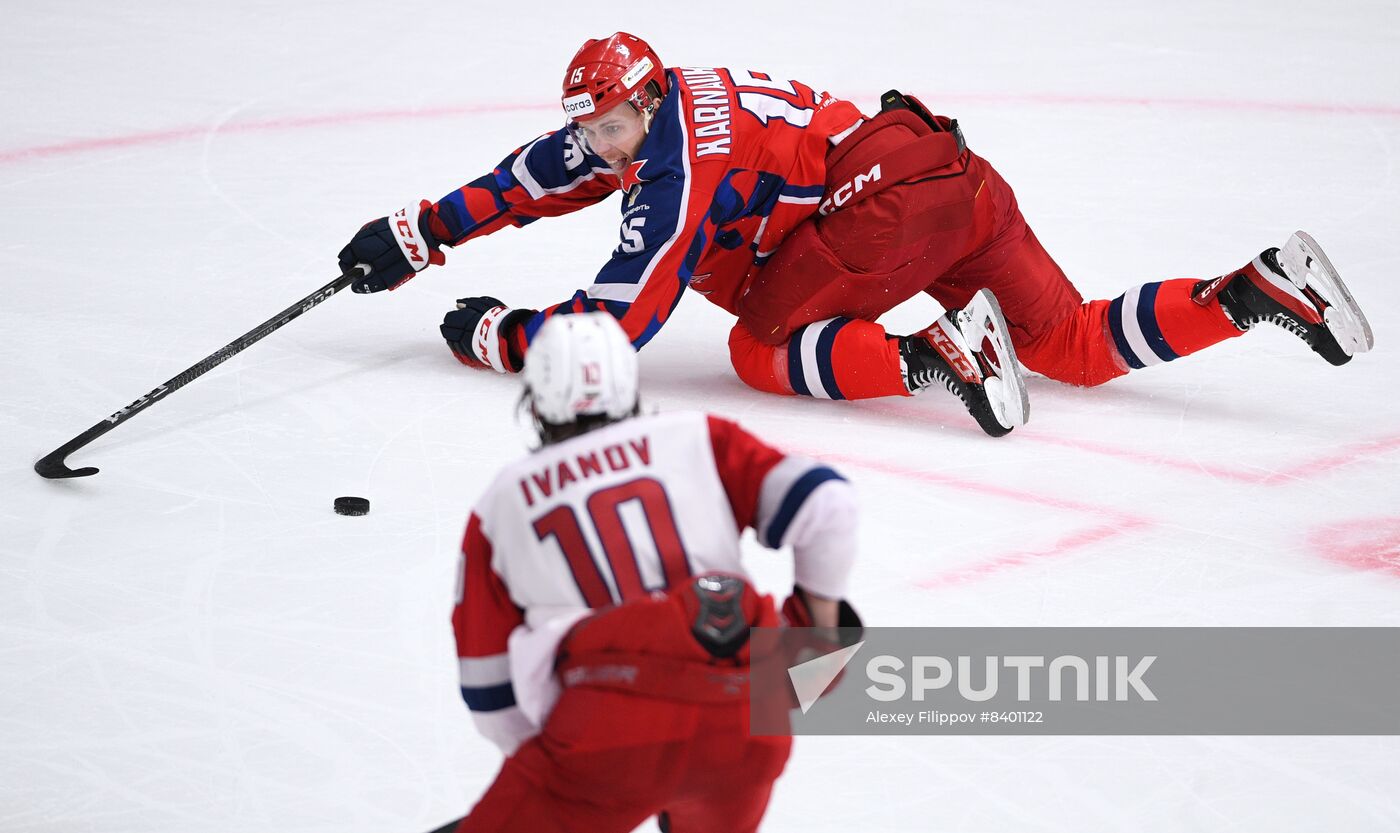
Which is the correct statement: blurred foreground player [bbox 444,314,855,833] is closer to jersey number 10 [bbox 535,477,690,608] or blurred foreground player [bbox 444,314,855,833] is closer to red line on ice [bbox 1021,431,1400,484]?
jersey number 10 [bbox 535,477,690,608]

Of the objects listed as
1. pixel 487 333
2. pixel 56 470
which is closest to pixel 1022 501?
pixel 487 333

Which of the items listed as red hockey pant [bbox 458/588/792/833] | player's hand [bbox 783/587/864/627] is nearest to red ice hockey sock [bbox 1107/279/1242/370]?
player's hand [bbox 783/587/864/627]

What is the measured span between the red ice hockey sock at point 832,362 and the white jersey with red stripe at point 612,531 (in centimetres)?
187

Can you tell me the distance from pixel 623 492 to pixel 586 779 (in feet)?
1.03

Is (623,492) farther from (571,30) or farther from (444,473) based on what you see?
(571,30)

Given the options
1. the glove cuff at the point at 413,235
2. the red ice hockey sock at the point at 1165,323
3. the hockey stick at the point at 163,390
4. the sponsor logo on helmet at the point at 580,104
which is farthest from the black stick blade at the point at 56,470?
the red ice hockey sock at the point at 1165,323

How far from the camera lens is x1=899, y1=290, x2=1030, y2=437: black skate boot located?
11.3 ft

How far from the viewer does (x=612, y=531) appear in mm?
1684

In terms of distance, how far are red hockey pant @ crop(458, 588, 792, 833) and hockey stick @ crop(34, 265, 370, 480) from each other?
1924mm

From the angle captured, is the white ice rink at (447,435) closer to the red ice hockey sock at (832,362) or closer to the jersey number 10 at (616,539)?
the red ice hockey sock at (832,362)

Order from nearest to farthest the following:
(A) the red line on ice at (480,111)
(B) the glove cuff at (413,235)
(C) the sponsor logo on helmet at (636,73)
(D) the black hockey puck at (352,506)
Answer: (D) the black hockey puck at (352,506), (C) the sponsor logo on helmet at (636,73), (B) the glove cuff at (413,235), (A) the red line on ice at (480,111)

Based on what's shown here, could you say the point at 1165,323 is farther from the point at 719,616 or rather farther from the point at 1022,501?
the point at 719,616

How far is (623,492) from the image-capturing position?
1.69 meters

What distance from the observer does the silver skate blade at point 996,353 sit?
3438 mm
